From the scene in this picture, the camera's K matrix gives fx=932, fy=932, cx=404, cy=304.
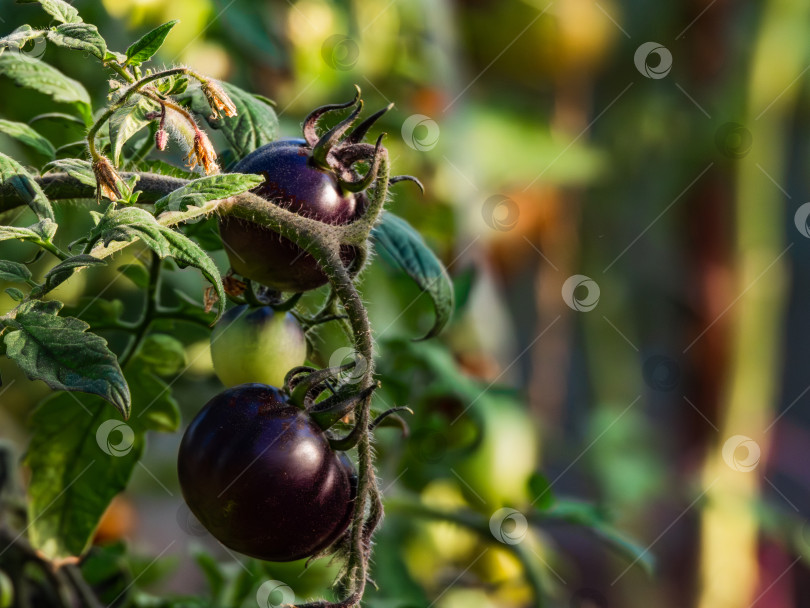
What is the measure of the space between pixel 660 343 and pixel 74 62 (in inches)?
75.4

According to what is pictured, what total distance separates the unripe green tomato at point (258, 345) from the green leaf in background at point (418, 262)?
68 mm

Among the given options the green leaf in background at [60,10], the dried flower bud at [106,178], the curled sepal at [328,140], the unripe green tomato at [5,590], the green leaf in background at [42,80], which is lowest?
the unripe green tomato at [5,590]

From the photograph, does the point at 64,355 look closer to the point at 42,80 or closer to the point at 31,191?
the point at 31,191

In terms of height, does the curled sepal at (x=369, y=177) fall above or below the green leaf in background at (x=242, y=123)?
above

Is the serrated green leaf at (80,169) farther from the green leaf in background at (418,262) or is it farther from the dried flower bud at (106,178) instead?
the green leaf in background at (418,262)

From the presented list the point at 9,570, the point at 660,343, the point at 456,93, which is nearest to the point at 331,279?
the point at 9,570

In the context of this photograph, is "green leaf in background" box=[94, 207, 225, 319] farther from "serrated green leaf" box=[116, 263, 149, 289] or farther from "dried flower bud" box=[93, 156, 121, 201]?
"serrated green leaf" box=[116, 263, 149, 289]

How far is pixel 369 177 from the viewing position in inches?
16.6

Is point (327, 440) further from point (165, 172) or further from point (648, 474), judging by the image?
point (648, 474)

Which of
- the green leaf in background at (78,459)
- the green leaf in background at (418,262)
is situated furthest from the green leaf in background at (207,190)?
the green leaf in background at (78,459)

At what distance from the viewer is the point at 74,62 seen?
876mm

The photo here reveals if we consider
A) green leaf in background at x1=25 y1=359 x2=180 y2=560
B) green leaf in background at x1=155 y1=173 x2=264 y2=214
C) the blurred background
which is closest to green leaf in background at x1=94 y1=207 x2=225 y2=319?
green leaf in background at x1=155 y1=173 x2=264 y2=214

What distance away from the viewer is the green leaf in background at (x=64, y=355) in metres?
0.33

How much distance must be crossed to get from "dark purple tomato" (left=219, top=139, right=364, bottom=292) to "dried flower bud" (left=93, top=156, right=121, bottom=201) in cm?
7
